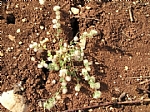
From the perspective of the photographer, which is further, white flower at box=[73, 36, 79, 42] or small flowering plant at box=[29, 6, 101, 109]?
white flower at box=[73, 36, 79, 42]

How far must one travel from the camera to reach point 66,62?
2859 millimetres

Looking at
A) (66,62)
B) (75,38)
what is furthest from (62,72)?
(75,38)

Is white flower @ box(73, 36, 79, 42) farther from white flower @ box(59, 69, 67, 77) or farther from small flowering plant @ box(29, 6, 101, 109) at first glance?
white flower @ box(59, 69, 67, 77)

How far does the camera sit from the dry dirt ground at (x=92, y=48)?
9.26 ft

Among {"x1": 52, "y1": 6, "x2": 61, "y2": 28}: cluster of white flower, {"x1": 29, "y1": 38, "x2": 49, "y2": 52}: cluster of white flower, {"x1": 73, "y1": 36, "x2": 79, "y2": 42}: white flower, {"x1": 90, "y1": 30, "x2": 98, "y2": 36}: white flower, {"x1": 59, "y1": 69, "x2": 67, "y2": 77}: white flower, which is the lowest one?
{"x1": 59, "y1": 69, "x2": 67, "y2": 77}: white flower

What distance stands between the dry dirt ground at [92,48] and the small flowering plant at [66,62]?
50 millimetres

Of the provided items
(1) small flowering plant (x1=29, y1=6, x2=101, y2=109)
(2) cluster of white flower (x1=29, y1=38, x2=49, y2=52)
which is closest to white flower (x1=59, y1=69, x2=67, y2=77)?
(1) small flowering plant (x1=29, y1=6, x2=101, y2=109)

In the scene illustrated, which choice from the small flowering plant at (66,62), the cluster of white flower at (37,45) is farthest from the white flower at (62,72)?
the cluster of white flower at (37,45)

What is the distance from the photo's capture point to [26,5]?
9.95 feet

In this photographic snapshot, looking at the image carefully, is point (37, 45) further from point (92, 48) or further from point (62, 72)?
point (92, 48)

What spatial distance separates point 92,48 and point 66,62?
8.9 inches

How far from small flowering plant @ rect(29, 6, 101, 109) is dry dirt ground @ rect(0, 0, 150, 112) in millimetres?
50

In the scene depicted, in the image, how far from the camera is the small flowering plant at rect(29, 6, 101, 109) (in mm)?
2751

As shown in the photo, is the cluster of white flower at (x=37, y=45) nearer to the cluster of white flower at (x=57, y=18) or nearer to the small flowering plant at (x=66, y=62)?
the small flowering plant at (x=66, y=62)
